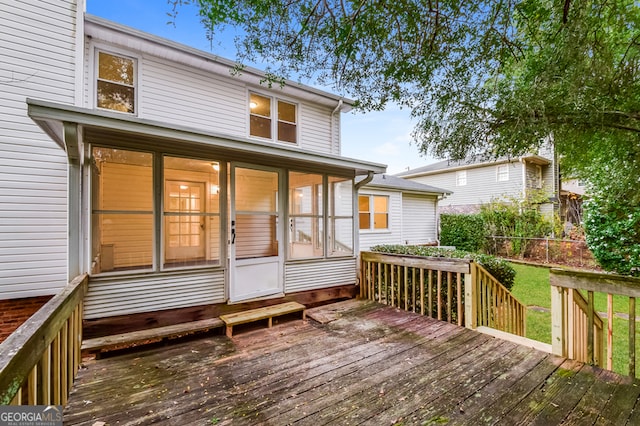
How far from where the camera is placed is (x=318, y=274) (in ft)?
15.8

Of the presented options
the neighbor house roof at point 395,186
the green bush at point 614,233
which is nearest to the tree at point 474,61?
the green bush at point 614,233

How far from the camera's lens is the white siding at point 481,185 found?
1403cm

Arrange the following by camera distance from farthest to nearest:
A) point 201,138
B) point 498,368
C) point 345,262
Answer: point 345,262 < point 201,138 < point 498,368

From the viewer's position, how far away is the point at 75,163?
3066mm

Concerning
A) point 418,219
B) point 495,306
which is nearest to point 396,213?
point 418,219

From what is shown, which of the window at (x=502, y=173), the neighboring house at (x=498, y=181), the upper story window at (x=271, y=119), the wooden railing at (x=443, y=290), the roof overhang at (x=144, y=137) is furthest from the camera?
the window at (x=502, y=173)

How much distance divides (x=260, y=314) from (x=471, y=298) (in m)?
Answer: 2.78

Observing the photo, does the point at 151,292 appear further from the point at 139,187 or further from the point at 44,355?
the point at 44,355

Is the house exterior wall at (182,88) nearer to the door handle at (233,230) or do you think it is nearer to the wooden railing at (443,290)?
the door handle at (233,230)

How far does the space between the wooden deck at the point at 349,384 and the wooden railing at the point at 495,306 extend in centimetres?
47

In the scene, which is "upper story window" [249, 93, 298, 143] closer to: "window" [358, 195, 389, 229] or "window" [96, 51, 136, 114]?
"window" [96, 51, 136, 114]

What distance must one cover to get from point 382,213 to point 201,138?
8.11 m

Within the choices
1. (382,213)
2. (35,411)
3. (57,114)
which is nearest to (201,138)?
(57,114)

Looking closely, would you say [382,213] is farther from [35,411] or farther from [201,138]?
[35,411]
